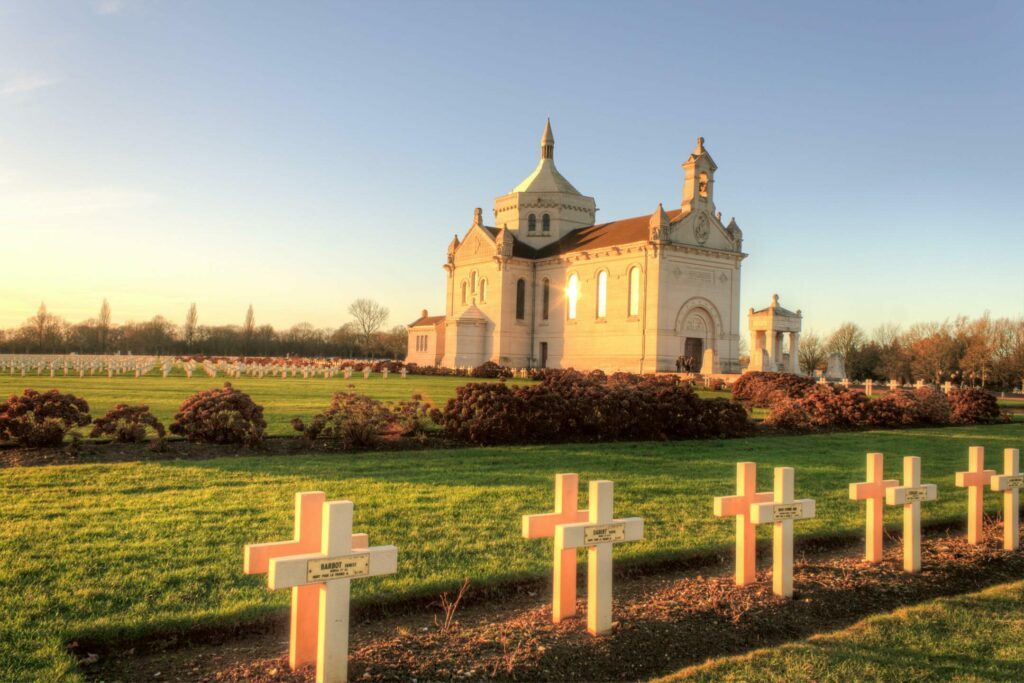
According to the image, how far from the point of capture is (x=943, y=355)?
200 ft

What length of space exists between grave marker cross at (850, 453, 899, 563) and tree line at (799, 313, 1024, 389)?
51.4m

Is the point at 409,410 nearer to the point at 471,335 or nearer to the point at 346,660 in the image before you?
the point at 346,660

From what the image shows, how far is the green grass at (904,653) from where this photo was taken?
4.01 m

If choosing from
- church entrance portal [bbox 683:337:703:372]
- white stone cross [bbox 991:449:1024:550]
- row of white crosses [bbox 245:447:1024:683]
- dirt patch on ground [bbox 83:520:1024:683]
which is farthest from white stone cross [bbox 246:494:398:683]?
church entrance portal [bbox 683:337:703:372]

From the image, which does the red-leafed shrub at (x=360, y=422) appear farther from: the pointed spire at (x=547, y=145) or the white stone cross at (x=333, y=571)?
the pointed spire at (x=547, y=145)

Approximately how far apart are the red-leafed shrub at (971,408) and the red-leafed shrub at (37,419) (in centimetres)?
1986

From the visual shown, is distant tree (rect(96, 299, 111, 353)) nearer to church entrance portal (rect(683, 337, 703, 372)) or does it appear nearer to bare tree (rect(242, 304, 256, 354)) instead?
bare tree (rect(242, 304, 256, 354))

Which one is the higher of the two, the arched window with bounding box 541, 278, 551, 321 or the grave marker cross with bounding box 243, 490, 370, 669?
the arched window with bounding box 541, 278, 551, 321

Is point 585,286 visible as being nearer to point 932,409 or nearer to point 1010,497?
point 932,409

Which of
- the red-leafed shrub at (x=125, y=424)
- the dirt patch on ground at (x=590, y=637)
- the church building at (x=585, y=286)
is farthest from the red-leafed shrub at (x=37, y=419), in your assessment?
the church building at (x=585, y=286)


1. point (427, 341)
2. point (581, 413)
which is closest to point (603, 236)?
point (427, 341)

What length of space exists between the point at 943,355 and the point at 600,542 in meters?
66.2

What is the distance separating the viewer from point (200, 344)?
97.5 m

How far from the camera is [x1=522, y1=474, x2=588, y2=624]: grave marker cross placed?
4.39 metres
